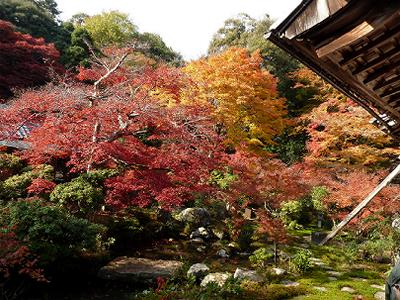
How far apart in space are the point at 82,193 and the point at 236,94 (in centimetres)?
906

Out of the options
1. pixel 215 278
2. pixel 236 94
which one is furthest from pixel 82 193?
pixel 236 94

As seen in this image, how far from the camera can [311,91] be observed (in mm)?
23109

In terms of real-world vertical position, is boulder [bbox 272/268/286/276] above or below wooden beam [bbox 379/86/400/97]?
below

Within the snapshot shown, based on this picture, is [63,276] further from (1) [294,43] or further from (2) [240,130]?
(2) [240,130]

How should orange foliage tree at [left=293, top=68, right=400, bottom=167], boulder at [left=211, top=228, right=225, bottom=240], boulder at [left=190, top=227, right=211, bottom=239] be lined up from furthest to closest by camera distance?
1. orange foliage tree at [left=293, top=68, right=400, bottom=167]
2. boulder at [left=211, top=228, right=225, bottom=240]
3. boulder at [left=190, top=227, right=211, bottom=239]

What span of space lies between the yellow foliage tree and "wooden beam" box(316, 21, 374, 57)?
43.0 feet

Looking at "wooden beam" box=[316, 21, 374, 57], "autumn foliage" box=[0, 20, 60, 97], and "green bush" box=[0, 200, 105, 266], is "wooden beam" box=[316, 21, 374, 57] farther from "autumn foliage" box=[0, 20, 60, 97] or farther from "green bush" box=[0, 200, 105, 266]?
"autumn foliage" box=[0, 20, 60, 97]

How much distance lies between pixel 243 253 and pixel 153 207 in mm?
3834

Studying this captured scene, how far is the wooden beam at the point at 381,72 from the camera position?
2.19 meters

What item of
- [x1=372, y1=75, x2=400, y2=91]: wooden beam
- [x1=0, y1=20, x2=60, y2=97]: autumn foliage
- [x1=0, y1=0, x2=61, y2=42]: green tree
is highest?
[x1=0, y1=0, x2=61, y2=42]: green tree

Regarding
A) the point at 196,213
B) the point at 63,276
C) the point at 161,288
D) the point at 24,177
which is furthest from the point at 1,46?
the point at 161,288

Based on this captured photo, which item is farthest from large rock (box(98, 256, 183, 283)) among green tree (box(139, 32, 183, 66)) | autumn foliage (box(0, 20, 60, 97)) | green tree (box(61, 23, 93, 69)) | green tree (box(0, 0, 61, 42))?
green tree (box(139, 32, 183, 66))

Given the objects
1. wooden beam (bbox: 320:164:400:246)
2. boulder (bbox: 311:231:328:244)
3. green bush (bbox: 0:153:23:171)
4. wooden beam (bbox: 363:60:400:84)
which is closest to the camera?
wooden beam (bbox: 363:60:400:84)

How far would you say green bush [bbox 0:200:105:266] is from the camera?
255 inches
